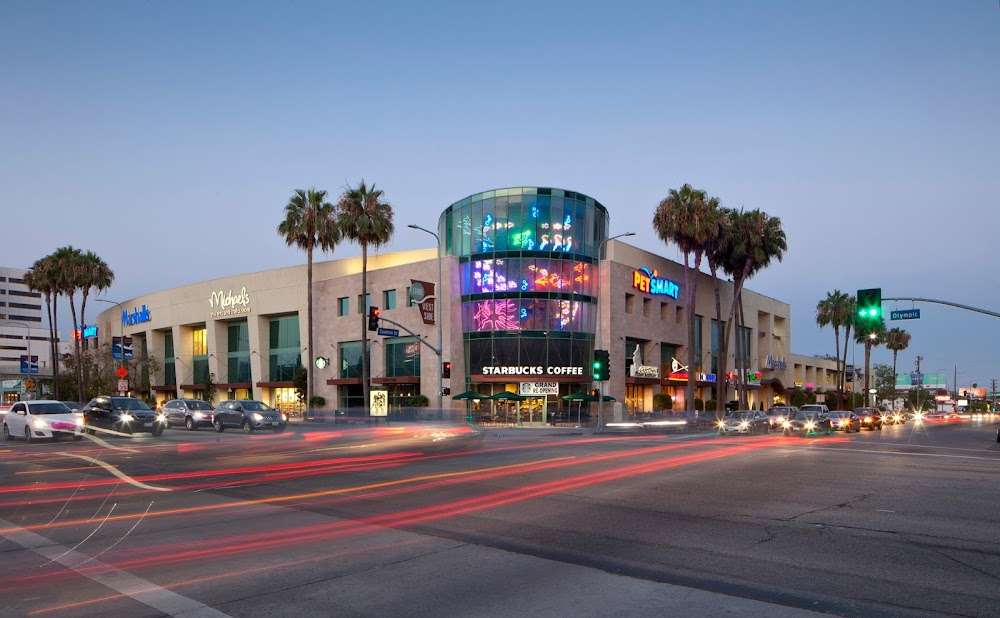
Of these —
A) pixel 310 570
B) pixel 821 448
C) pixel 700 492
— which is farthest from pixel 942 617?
pixel 821 448

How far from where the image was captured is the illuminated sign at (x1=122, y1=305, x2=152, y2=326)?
3246 inches

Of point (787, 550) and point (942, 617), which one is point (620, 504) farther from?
point (942, 617)

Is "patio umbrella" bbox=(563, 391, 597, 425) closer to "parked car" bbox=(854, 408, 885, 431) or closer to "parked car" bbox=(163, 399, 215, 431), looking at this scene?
"parked car" bbox=(854, 408, 885, 431)

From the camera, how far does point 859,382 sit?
135875mm

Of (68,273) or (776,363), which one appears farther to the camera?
(776,363)

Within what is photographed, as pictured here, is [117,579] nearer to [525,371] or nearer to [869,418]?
[525,371]

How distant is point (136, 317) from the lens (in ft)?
276

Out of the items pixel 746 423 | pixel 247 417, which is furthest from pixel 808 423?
pixel 247 417

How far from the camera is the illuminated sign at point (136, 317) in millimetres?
82438

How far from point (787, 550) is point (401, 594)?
506 cm

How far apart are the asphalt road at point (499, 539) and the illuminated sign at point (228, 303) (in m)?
52.2

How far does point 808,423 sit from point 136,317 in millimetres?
71727

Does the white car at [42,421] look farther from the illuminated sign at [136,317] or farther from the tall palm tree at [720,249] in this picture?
the illuminated sign at [136,317]

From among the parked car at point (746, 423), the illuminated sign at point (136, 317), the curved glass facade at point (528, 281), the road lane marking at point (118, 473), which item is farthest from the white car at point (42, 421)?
the illuminated sign at point (136, 317)
